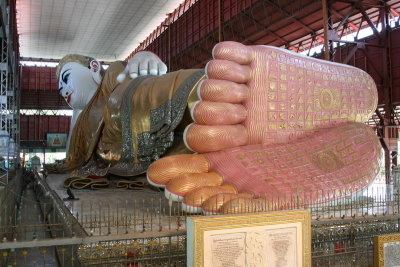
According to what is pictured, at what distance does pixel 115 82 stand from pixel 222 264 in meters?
4.26

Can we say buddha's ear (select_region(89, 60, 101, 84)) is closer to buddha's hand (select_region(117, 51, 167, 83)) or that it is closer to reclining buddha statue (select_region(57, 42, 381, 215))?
buddha's hand (select_region(117, 51, 167, 83))

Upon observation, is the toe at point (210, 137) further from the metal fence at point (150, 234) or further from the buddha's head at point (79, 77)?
the buddha's head at point (79, 77)

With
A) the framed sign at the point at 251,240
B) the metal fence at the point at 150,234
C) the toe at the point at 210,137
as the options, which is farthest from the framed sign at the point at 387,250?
the toe at the point at 210,137

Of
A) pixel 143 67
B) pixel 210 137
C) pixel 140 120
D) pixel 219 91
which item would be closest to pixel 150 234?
pixel 210 137

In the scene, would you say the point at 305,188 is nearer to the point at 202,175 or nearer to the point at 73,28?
the point at 202,175

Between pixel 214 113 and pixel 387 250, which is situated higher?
pixel 214 113

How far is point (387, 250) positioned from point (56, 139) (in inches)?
697

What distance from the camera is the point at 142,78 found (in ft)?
16.8

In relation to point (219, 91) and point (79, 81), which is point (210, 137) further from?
point (79, 81)

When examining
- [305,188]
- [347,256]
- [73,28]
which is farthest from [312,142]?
[73,28]

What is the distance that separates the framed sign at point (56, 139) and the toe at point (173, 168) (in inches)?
646

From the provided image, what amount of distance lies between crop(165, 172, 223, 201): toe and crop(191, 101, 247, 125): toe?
0.47m

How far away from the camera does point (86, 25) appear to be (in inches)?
594

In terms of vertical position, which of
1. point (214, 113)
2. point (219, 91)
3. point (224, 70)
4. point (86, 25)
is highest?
point (86, 25)
